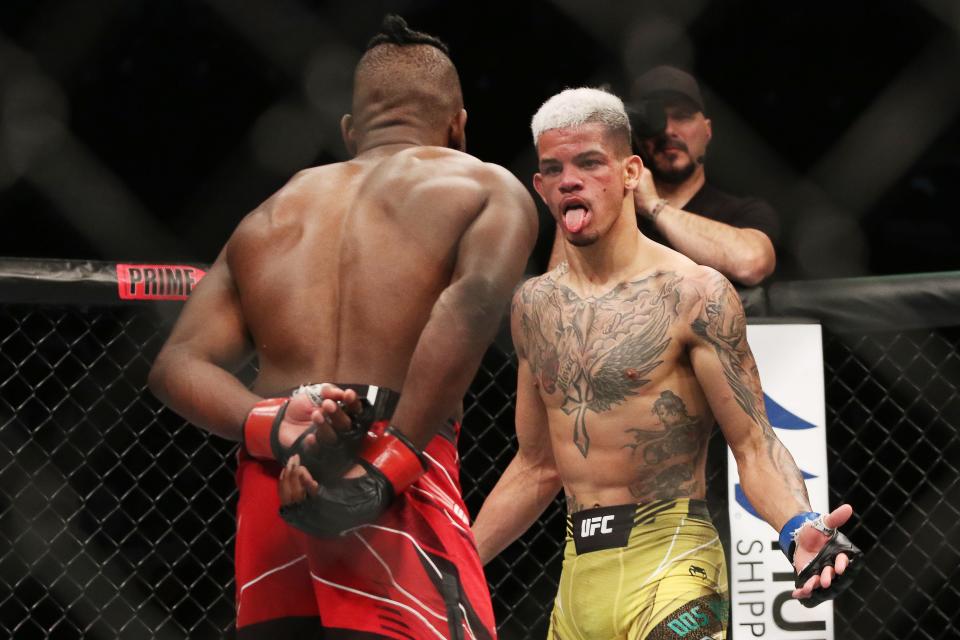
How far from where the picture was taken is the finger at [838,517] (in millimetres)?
1646

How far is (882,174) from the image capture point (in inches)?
144

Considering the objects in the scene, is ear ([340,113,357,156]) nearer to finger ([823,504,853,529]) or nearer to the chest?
the chest

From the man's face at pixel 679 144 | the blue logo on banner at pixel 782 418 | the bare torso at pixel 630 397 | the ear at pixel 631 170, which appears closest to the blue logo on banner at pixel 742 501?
the blue logo on banner at pixel 782 418

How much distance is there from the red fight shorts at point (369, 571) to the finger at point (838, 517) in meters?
0.49

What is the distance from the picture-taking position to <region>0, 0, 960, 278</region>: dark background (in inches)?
126

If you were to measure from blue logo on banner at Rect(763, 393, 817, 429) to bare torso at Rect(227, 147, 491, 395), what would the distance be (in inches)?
39.7

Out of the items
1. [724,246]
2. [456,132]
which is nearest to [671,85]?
[724,246]

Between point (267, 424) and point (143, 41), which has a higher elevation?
point (267, 424)

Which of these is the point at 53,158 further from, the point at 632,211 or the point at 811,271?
the point at 811,271

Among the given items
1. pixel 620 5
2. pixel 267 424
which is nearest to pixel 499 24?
pixel 620 5

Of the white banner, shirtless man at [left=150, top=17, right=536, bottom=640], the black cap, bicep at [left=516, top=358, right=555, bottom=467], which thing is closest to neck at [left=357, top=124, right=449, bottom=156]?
shirtless man at [left=150, top=17, right=536, bottom=640]

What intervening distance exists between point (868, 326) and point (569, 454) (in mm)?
802

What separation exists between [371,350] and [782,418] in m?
1.11

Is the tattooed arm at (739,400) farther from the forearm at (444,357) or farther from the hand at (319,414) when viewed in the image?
the hand at (319,414)
